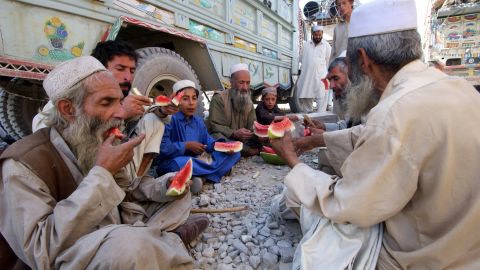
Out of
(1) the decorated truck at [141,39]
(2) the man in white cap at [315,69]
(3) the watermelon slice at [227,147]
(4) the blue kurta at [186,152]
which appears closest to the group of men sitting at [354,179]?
(1) the decorated truck at [141,39]

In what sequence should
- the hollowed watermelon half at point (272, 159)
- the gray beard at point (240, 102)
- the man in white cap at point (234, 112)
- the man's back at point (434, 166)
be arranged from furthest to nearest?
the gray beard at point (240, 102) → the man in white cap at point (234, 112) → the hollowed watermelon half at point (272, 159) → the man's back at point (434, 166)

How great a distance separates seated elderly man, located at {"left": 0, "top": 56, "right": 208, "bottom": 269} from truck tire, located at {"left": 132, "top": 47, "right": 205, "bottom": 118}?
198 centimetres

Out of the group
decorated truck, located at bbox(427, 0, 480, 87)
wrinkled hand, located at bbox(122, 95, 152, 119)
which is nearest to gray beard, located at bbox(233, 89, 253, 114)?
wrinkled hand, located at bbox(122, 95, 152, 119)

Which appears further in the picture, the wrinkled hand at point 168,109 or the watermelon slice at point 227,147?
the watermelon slice at point 227,147

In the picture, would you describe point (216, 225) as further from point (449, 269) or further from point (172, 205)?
point (449, 269)

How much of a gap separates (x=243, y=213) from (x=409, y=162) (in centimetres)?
194

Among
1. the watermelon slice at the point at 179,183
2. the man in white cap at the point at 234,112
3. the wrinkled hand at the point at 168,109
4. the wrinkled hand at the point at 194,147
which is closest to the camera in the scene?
the watermelon slice at the point at 179,183

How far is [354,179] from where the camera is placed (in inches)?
51.3

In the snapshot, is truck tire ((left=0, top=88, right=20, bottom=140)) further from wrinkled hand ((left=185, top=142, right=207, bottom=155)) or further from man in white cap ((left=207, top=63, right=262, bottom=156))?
man in white cap ((left=207, top=63, right=262, bottom=156))

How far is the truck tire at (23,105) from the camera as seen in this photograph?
3.88 m

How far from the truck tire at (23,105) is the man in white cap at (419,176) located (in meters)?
4.02

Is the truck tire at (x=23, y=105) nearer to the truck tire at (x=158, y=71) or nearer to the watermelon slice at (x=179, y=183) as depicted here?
the truck tire at (x=158, y=71)

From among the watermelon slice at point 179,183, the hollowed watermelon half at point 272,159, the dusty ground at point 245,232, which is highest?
the watermelon slice at point 179,183

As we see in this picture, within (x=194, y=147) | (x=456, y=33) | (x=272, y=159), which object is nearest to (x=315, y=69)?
(x=272, y=159)
